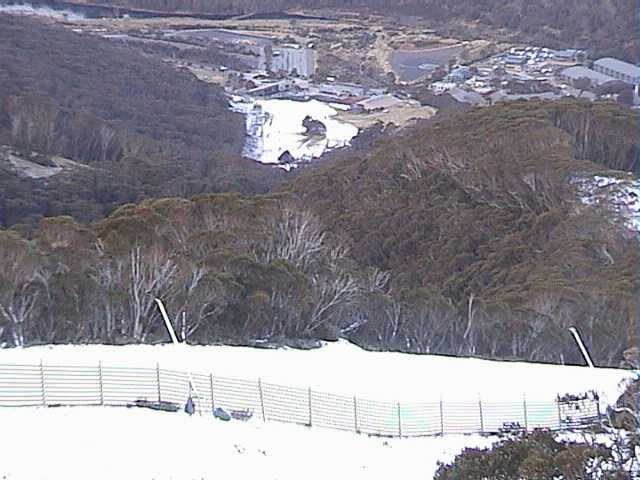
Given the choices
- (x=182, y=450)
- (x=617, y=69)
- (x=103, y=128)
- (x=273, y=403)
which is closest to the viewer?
(x=182, y=450)

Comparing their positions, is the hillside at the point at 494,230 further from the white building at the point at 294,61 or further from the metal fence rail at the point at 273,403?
the white building at the point at 294,61

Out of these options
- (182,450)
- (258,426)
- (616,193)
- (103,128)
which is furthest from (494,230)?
(103,128)

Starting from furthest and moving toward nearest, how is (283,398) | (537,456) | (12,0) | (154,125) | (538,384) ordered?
(12,0), (154,125), (538,384), (283,398), (537,456)

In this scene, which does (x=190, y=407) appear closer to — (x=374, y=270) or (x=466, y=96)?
(x=374, y=270)

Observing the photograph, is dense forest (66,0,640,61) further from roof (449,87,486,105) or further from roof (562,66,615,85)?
roof (449,87,486,105)

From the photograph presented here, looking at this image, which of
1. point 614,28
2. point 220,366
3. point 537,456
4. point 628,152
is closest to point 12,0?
point 614,28

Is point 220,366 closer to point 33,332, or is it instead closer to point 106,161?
point 33,332

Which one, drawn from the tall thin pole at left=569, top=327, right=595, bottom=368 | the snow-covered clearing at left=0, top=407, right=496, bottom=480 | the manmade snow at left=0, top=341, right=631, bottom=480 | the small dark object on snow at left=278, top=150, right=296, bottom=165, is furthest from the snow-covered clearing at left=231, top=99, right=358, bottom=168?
the snow-covered clearing at left=0, top=407, right=496, bottom=480
